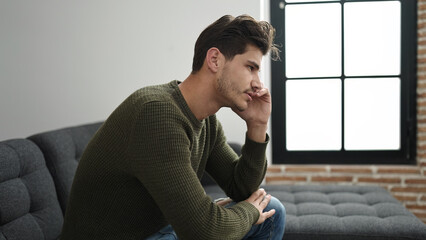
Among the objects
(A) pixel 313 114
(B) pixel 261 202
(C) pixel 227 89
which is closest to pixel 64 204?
(B) pixel 261 202

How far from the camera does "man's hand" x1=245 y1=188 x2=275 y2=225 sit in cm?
193

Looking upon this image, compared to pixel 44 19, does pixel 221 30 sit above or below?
below

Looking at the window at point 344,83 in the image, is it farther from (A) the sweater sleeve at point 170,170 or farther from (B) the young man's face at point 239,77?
(A) the sweater sleeve at point 170,170

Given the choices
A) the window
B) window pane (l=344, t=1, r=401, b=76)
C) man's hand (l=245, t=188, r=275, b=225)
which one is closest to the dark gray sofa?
man's hand (l=245, t=188, r=275, b=225)

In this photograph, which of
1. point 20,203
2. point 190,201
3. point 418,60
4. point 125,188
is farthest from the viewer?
point 418,60

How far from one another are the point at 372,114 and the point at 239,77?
2.20m

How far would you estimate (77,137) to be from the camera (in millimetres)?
2781

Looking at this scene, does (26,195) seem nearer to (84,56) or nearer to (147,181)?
(147,181)

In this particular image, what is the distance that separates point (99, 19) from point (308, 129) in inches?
64.5

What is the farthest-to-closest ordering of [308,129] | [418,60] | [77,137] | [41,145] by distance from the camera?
[308,129] → [418,60] → [77,137] → [41,145]

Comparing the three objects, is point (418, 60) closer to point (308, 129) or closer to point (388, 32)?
point (388, 32)

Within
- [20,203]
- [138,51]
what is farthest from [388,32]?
[20,203]

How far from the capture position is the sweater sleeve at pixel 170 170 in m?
1.56

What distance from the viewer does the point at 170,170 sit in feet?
5.10
